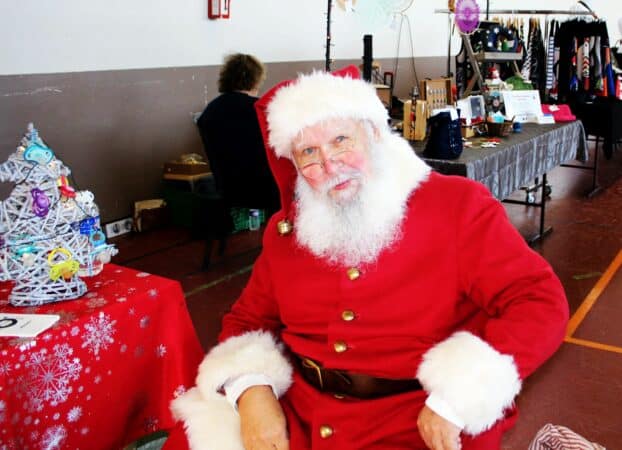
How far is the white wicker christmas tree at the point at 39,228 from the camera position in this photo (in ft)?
4.93

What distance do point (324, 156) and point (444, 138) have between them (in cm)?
189

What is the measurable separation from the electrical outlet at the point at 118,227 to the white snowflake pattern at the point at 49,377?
355 centimetres

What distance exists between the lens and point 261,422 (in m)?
1.39

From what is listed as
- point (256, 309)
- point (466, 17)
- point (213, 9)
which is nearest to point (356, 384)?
point (256, 309)

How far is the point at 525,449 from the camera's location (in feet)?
7.52

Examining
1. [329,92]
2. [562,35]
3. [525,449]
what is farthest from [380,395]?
[562,35]

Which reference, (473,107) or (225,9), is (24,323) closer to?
(473,107)

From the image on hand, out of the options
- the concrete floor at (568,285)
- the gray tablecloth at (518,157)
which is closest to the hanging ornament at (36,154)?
the concrete floor at (568,285)

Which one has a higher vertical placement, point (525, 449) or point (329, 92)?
point (329, 92)

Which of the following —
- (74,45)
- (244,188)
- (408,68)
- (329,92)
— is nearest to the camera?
(329,92)

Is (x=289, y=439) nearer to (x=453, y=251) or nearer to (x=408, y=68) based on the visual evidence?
(x=453, y=251)

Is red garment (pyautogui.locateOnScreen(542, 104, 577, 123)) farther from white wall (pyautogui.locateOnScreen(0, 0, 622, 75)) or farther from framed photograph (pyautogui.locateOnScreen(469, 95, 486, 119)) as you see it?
white wall (pyautogui.locateOnScreen(0, 0, 622, 75))

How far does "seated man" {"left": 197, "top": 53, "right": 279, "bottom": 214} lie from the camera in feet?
12.6

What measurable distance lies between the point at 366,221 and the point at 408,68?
8.02 metres
